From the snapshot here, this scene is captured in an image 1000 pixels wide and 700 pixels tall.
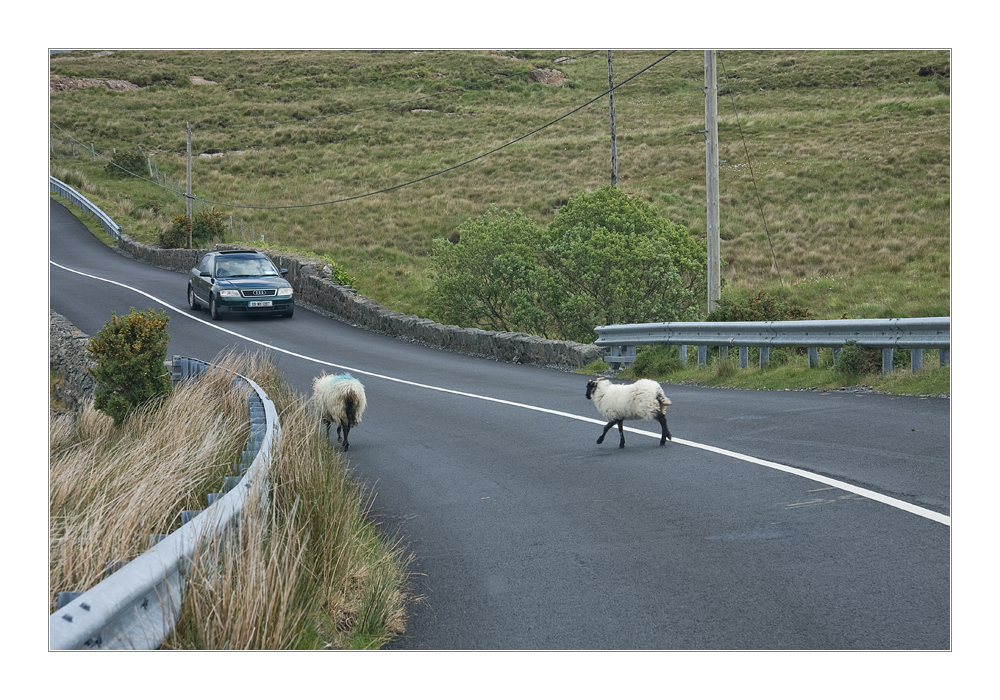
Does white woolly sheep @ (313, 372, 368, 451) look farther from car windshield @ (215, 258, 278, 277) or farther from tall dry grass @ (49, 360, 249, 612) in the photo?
car windshield @ (215, 258, 278, 277)

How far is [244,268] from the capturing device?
28.3 metres

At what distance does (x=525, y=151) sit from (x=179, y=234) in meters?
29.1

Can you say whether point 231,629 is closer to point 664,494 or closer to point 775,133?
point 664,494

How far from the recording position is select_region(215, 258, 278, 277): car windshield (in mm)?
27953

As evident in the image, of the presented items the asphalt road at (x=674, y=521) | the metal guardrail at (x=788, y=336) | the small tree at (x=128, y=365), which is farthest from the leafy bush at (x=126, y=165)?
the asphalt road at (x=674, y=521)

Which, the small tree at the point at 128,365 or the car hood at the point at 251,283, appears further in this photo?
the car hood at the point at 251,283

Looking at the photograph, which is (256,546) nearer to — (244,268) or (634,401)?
(634,401)

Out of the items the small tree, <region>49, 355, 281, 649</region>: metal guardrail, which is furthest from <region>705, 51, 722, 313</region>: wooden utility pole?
<region>49, 355, 281, 649</region>: metal guardrail

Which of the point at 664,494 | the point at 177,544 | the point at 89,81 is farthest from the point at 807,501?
the point at 89,81

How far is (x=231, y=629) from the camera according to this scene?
12.6 ft

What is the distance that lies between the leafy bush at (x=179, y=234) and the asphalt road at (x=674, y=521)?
30.2 meters

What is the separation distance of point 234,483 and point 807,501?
4324mm

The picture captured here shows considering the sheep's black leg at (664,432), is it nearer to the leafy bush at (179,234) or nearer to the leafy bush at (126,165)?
the leafy bush at (179,234)

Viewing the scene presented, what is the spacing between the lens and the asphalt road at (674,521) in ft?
15.3
